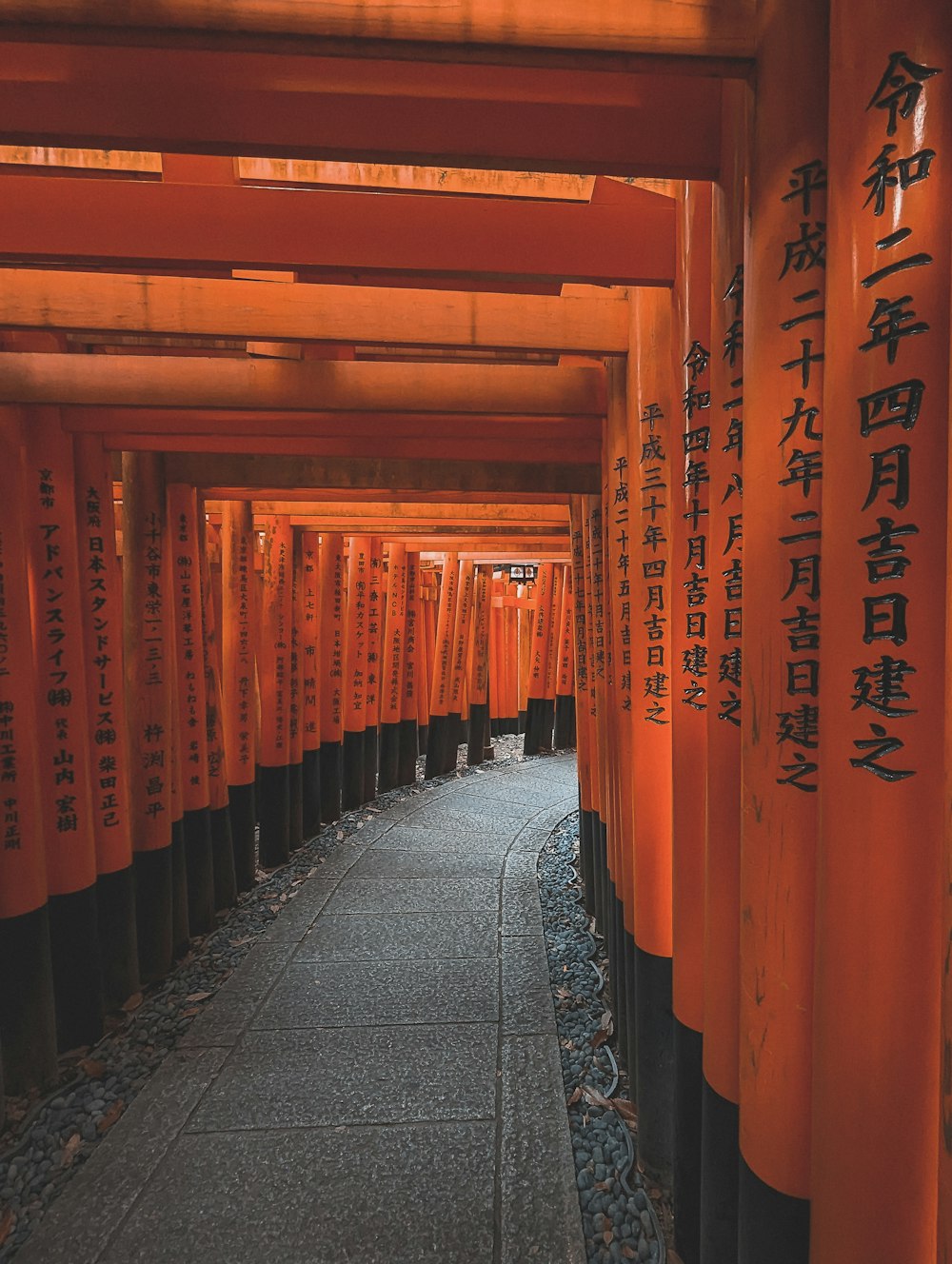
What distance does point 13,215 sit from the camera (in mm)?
2428

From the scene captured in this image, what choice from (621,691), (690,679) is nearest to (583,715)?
(621,691)

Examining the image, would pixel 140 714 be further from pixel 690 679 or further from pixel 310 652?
pixel 690 679

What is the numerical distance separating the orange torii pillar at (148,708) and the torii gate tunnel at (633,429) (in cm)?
3

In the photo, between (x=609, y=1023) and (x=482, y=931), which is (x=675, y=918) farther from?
(x=482, y=931)

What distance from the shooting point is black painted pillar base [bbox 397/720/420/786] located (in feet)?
37.9

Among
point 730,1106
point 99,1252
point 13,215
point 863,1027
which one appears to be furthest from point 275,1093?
point 13,215

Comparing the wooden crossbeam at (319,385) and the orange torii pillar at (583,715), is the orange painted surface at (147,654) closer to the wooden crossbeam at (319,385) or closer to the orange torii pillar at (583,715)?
the wooden crossbeam at (319,385)

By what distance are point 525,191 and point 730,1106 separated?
3675mm

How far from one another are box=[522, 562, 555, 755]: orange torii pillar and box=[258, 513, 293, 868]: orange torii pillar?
22.9ft

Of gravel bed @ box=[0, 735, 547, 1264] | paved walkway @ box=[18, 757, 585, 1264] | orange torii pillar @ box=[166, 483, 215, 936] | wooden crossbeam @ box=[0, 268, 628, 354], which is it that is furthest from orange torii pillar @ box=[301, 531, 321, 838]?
wooden crossbeam @ box=[0, 268, 628, 354]

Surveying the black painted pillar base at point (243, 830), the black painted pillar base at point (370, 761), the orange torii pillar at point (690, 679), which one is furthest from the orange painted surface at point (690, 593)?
the black painted pillar base at point (370, 761)

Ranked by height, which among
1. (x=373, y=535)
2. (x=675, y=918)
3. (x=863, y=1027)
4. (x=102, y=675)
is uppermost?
(x=373, y=535)

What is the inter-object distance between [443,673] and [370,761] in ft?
7.34

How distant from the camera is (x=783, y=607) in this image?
1673 millimetres
